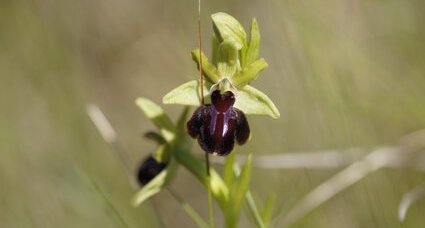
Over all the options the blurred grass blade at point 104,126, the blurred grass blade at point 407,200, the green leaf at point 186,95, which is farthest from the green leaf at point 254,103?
the blurred grass blade at point 104,126

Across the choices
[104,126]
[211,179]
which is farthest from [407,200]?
[104,126]

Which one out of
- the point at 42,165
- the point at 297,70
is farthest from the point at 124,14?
the point at 297,70

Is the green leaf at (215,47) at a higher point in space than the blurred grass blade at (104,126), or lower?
higher

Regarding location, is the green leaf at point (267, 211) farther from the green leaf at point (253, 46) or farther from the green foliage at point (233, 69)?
the green leaf at point (253, 46)

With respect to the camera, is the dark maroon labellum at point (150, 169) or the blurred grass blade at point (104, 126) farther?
the blurred grass blade at point (104, 126)

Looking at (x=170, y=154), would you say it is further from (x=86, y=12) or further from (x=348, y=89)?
(x=86, y=12)

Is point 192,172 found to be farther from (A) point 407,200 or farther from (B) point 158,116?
(A) point 407,200
